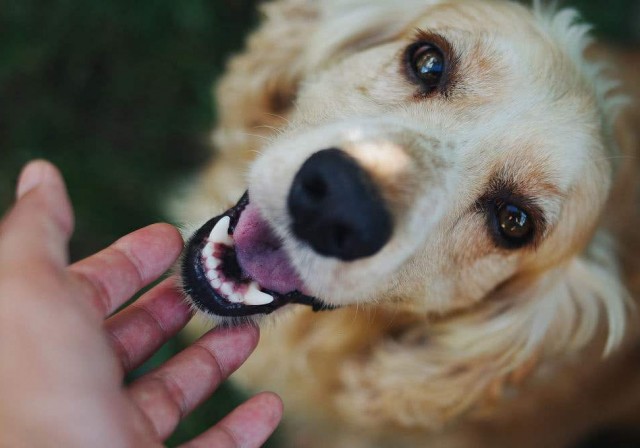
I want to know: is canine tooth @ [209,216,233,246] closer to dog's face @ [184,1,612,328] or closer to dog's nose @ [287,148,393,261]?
dog's face @ [184,1,612,328]

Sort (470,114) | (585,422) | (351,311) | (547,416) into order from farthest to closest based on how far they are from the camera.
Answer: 1. (585,422)
2. (547,416)
3. (351,311)
4. (470,114)

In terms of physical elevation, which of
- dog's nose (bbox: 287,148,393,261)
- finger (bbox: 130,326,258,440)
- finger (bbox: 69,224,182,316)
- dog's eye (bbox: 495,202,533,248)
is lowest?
finger (bbox: 130,326,258,440)

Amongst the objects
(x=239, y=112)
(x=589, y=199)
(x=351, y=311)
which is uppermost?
(x=589, y=199)

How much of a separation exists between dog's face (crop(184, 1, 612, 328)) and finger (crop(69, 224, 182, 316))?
102mm

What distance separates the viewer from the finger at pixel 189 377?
5.62 feet

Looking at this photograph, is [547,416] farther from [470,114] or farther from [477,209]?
[470,114]

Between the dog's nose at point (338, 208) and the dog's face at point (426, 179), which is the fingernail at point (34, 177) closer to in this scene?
the dog's face at point (426, 179)

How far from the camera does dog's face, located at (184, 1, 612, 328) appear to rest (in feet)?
5.20

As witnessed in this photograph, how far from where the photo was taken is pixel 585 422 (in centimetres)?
312

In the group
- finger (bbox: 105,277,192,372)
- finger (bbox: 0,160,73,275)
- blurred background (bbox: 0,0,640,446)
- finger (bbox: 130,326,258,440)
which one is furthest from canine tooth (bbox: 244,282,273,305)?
blurred background (bbox: 0,0,640,446)

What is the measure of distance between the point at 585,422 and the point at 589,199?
5.29 feet

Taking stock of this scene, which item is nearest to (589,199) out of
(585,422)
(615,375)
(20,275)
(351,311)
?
(351,311)

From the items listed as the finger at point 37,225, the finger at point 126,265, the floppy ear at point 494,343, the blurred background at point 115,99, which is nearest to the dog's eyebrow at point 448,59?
the floppy ear at point 494,343

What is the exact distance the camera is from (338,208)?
1505 millimetres
